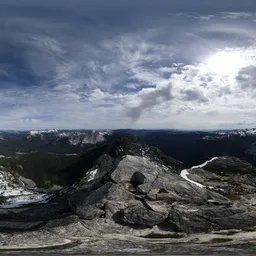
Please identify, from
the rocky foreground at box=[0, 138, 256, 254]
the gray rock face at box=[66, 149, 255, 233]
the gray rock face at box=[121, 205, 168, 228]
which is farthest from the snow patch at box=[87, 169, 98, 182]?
the gray rock face at box=[121, 205, 168, 228]

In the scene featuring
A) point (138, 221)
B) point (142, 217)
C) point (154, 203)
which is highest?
point (154, 203)

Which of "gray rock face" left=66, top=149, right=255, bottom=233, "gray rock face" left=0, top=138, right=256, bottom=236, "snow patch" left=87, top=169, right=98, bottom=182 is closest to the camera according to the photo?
"gray rock face" left=66, top=149, right=255, bottom=233

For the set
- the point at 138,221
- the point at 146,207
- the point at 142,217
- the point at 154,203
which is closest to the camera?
the point at 138,221

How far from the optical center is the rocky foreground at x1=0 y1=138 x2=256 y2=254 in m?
82.4

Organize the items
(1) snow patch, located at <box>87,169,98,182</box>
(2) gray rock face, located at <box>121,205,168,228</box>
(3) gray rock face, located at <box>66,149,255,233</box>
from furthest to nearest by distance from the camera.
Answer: (1) snow patch, located at <box>87,169,98,182</box> < (3) gray rock face, located at <box>66,149,255,233</box> < (2) gray rock face, located at <box>121,205,168,228</box>

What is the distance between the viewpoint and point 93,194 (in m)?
117

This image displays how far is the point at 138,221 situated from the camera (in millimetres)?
99812

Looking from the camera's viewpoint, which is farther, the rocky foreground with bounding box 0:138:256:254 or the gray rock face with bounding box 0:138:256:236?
the gray rock face with bounding box 0:138:256:236

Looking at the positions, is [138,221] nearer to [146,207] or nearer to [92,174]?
[146,207]

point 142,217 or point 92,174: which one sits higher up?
point 92,174

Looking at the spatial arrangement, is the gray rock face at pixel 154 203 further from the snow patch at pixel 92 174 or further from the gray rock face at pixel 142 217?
the snow patch at pixel 92 174

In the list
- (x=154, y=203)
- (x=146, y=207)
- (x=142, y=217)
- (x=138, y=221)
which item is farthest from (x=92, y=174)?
(x=138, y=221)

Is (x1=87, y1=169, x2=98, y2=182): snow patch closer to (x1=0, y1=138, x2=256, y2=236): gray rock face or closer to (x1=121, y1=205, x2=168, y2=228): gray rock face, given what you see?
(x1=0, y1=138, x2=256, y2=236): gray rock face

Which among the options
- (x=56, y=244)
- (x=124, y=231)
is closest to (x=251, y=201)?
(x=124, y=231)
